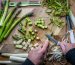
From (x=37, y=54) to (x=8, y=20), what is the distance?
1.14ft

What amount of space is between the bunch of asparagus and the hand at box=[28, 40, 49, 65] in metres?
0.24

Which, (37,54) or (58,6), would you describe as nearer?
(37,54)

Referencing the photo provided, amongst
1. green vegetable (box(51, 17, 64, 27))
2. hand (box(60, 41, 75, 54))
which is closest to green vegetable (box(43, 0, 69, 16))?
green vegetable (box(51, 17, 64, 27))

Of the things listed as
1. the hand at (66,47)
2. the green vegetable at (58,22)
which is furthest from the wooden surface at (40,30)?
the hand at (66,47)

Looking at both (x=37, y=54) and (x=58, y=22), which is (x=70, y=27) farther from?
(x=37, y=54)

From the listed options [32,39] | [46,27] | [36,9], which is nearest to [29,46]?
[32,39]

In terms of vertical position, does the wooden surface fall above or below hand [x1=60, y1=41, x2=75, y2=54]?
above

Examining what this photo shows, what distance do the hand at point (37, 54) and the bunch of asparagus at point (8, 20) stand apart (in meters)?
0.24

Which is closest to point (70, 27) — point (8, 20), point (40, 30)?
point (40, 30)

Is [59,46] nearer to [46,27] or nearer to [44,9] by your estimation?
[46,27]

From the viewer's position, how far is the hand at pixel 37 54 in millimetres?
1554

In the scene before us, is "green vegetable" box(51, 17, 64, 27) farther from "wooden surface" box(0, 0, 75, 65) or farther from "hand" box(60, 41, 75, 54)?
"hand" box(60, 41, 75, 54)

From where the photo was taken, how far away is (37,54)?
1570 millimetres

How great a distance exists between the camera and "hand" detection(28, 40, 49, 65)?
1.55m
